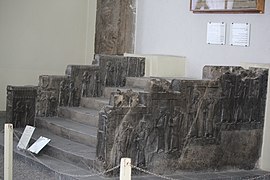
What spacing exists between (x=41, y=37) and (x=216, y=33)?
458 centimetres

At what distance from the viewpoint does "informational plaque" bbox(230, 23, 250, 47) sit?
9.84 meters

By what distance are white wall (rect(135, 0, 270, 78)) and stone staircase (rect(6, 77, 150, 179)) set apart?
1305 mm

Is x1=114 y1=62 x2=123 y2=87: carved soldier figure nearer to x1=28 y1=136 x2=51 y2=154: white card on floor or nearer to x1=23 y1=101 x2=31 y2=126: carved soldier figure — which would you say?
x1=23 y1=101 x2=31 y2=126: carved soldier figure

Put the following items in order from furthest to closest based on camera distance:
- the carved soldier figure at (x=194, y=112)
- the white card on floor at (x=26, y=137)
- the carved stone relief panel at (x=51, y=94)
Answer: the carved stone relief panel at (x=51, y=94), the white card on floor at (x=26, y=137), the carved soldier figure at (x=194, y=112)

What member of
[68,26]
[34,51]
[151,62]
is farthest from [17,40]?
[151,62]

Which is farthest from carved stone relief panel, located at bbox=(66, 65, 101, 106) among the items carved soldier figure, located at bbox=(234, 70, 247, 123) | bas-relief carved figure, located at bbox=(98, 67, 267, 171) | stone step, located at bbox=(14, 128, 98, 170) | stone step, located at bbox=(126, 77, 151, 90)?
carved soldier figure, located at bbox=(234, 70, 247, 123)

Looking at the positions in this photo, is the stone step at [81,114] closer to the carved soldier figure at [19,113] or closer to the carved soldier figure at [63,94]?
the carved soldier figure at [63,94]

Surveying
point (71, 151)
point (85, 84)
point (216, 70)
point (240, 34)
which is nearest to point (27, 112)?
point (85, 84)

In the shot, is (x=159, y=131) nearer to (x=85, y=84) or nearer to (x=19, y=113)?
(x=85, y=84)

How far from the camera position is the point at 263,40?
376 inches

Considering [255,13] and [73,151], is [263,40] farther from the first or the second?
[73,151]

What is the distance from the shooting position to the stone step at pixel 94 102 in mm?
9817

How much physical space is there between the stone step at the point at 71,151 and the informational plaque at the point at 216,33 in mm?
3244

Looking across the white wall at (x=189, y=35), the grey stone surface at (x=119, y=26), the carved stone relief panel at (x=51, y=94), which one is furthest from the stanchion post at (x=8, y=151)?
the grey stone surface at (x=119, y=26)
